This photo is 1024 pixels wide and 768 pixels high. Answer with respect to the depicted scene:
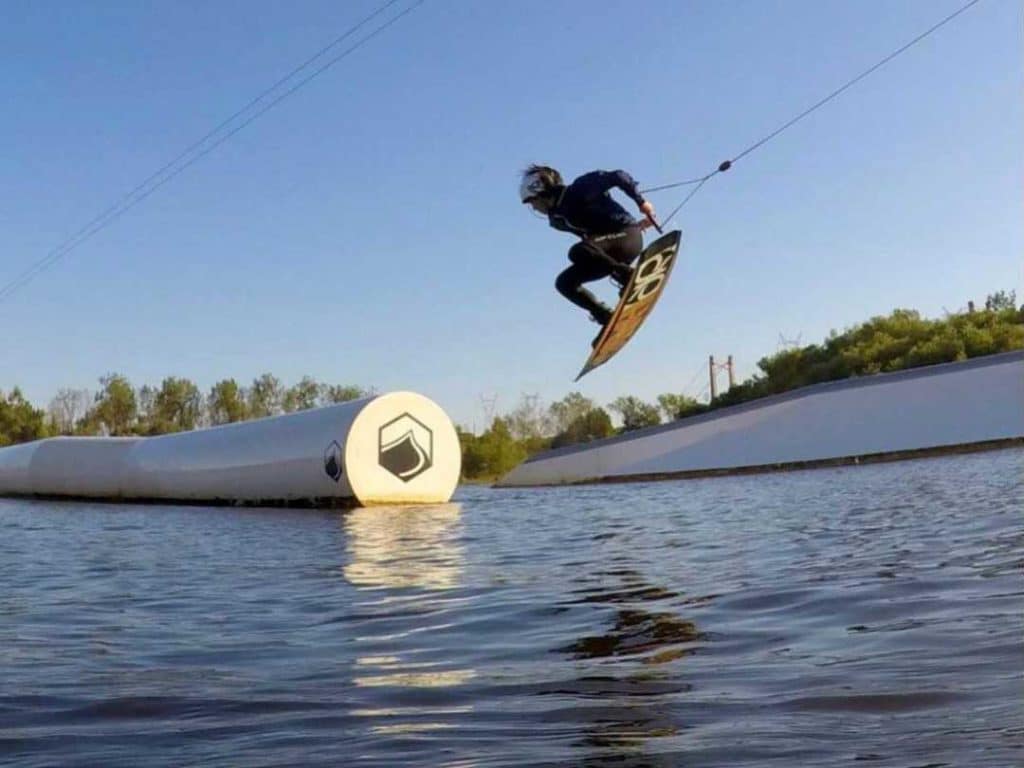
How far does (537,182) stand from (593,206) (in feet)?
1.62

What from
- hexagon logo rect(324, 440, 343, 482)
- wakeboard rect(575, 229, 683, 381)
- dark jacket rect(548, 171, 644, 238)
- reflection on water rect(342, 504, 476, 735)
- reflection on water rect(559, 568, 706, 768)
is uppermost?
dark jacket rect(548, 171, 644, 238)

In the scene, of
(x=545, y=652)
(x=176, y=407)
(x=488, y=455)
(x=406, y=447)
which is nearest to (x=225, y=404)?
(x=176, y=407)

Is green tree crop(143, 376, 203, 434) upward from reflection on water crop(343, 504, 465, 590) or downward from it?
upward

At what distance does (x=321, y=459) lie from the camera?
2275cm

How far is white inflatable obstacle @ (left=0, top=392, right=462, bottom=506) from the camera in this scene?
2253cm

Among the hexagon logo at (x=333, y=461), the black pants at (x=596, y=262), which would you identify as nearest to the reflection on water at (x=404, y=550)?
the black pants at (x=596, y=262)

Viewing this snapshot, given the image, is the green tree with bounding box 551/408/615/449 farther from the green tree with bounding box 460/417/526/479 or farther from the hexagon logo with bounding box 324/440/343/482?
the hexagon logo with bounding box 324/440/343/482

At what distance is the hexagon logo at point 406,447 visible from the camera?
2302cm

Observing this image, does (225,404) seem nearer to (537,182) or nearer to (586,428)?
(586,428)

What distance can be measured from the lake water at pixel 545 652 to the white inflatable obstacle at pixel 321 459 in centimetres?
1150

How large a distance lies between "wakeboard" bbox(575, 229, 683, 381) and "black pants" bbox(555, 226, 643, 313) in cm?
13

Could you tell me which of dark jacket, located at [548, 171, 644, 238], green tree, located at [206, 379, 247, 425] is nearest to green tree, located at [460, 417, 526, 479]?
green tree, located at [206, 379, 247, 425]

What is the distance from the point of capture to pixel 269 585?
27.1 feet

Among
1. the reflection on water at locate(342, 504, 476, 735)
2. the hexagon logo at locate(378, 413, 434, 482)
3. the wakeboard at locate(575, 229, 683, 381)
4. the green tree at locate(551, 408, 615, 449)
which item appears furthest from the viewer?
the green tree at locate(551, 408, 615, 449)
